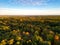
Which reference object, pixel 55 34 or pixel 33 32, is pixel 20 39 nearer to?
pixel 33 32

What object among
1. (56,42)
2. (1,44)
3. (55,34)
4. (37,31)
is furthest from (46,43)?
(1,44)

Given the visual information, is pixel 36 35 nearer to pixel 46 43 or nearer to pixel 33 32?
pixel 33 32

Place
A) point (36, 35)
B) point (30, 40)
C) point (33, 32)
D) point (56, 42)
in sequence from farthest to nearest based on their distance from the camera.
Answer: point (33, 32) < point (36, 35) < point (30, 40) < point (56, 42)

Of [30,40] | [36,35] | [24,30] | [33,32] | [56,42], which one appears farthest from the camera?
[24,30]

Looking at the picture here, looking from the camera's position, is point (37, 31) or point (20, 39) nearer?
point (20, 39)

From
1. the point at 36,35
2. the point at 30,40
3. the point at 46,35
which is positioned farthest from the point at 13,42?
the point at 46,35

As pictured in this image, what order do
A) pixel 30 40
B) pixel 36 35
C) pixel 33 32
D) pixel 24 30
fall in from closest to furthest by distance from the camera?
pixel 30 40, pixel 36 35, pixel 33 32, pixel 24 30

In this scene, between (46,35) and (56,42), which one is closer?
(56,42)
